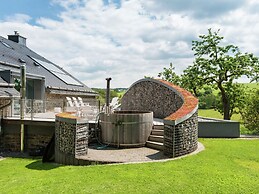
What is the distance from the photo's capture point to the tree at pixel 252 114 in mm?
17688

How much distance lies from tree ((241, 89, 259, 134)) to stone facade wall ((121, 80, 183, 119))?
7.57 m

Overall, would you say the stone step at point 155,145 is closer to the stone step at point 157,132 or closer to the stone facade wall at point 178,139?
the stone step at point 157,132

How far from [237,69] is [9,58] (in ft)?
59.0

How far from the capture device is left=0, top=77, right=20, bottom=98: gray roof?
41.1 feet

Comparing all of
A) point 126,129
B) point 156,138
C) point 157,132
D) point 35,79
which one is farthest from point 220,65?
point 35,79

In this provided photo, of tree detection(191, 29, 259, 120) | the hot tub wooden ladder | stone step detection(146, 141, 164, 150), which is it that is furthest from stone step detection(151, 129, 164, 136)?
tree detection(191, 29, 259, 120)

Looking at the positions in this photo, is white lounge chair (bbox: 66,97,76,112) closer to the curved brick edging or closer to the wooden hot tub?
the wooden hot tub

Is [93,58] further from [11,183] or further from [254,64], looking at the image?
[11,183]

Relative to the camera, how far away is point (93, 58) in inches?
877

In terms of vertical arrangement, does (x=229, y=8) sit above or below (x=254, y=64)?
above

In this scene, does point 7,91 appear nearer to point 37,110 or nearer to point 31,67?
point 37,110

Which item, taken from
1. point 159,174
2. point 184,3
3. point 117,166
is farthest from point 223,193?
point 184,3

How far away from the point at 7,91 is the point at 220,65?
16161mm

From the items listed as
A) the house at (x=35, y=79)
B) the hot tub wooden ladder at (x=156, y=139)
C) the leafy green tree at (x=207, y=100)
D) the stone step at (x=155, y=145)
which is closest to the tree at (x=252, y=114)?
the leafy green tree at (x=207, y=100)
